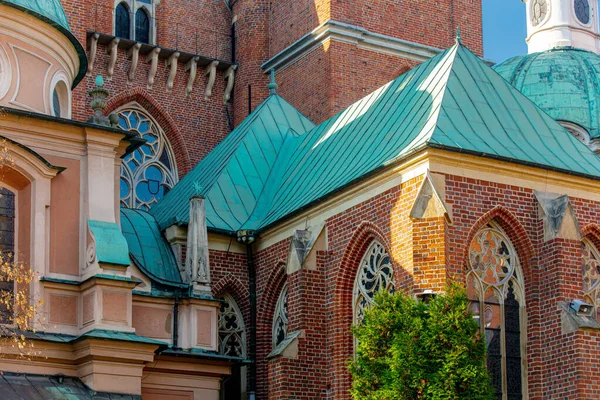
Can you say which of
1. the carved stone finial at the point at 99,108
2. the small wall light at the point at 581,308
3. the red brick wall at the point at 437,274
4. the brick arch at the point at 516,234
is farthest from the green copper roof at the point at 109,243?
the small wall light at the point at 581,308

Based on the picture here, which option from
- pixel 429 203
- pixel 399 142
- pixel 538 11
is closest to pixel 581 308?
pixel 429 203

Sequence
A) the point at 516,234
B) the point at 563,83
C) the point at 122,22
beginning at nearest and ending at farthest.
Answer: the point at 516,234
the point at 122,22
the point at 563,83

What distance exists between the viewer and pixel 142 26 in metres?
32.7

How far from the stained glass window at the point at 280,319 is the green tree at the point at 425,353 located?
560 cm

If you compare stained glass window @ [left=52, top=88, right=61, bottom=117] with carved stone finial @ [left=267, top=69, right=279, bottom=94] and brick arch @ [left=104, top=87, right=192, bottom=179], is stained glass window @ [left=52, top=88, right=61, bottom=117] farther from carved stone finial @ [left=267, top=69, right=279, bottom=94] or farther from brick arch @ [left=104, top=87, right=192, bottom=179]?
brick arch @ [left=104, top=87, right=192, bottom=179]

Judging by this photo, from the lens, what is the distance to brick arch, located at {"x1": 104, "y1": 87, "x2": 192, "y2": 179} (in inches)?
1246

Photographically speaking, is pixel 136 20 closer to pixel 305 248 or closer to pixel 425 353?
pixel 305 248

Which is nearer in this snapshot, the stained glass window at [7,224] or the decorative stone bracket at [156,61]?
the stained glass window at [7,224]

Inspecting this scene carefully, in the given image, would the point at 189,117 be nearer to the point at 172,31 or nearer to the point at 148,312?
the point at 172,31

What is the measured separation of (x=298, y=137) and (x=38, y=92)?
6.95m

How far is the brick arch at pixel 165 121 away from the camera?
104 feet

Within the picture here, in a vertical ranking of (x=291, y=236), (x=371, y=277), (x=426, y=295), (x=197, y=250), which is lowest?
(x=426, y=295)

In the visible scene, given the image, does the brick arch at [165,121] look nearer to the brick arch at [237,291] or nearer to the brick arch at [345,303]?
the brick arch at [237,291]

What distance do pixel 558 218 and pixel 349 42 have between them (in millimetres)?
10822
